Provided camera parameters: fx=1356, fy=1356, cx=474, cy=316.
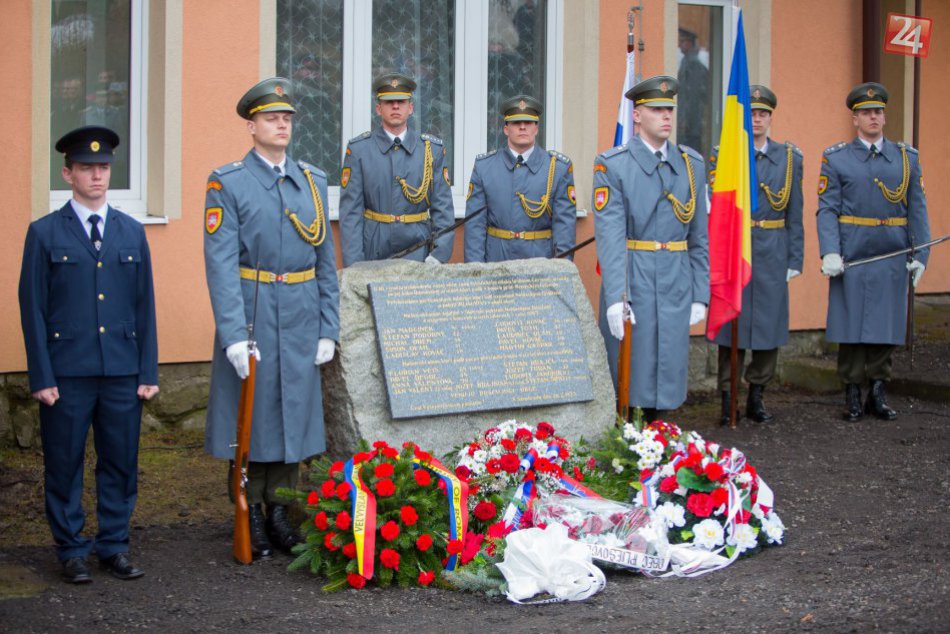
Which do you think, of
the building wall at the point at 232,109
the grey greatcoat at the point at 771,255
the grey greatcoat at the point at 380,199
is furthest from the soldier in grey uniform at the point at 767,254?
Answer: the grey greatcoat at the point at 380,199

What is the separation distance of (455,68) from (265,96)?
11.8ft

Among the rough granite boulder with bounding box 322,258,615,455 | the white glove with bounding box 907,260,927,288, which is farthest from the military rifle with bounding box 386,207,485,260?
the white glove with bounding box 907,260,927,288

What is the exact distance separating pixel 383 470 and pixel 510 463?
575mm

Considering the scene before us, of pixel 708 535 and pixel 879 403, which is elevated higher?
pixel 879 403

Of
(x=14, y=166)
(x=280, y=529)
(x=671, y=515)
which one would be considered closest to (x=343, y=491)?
(x=280, y=529)

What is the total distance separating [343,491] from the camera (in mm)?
5262

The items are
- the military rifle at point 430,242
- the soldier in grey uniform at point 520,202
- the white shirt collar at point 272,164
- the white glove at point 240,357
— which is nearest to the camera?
the white glove at point 240,357

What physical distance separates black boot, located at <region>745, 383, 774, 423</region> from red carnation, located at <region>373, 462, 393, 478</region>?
3.80 meters

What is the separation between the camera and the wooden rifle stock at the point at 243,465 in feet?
17.7

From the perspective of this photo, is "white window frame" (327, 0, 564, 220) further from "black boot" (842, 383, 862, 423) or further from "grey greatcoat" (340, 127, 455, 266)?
"black boot" (842, 383, 862, 423)

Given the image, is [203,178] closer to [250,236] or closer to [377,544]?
[250,236]

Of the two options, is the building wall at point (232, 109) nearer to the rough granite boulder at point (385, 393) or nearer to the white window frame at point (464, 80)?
the white window frame at point (464, 80)

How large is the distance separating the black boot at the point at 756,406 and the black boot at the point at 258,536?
3.83 metres

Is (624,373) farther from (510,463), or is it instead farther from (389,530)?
(389,530)
